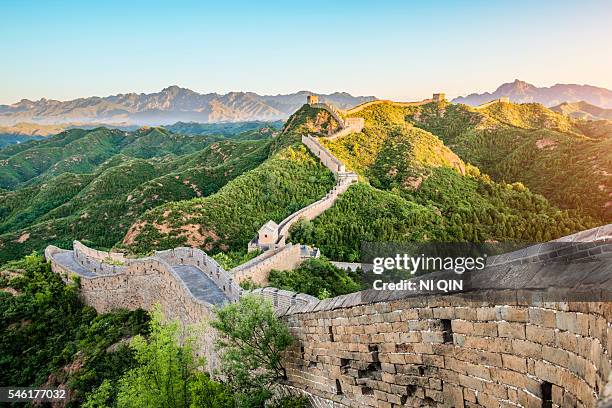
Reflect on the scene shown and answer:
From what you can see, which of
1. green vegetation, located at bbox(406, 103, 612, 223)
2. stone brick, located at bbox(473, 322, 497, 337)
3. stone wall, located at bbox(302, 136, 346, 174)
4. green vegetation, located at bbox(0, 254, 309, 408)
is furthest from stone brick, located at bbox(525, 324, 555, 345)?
green vegetation, located at bbox(406, 103, 612, 223)

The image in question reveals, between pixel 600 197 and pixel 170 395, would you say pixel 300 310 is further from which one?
pixel 600 197

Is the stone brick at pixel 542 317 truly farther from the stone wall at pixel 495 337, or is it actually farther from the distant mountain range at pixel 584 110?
the distant mountain range at pixel 584 110

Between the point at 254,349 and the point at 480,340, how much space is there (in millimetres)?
5724

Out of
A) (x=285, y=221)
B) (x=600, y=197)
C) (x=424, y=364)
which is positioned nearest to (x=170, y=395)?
(x=424, y=364)

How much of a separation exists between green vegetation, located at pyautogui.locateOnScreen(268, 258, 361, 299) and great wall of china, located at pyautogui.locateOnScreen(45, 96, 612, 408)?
15.2m

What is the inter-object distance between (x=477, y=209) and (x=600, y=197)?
12.7 metres

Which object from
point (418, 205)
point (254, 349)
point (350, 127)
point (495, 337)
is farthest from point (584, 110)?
point (495, 337)

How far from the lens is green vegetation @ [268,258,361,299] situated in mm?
24516

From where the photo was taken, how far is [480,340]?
4.84 m

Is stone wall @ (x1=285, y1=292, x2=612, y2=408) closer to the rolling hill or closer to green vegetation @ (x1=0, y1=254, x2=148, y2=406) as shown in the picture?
green vegetation @ (x1=0, y1=254, x2=148, y2=406)

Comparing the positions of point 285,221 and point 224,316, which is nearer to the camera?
point 224,316

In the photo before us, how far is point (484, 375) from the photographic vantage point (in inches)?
189

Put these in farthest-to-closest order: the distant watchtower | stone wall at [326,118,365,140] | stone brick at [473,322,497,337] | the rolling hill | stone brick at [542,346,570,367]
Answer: the distant watchtower
stone wall at [326,118,365,140]
the rolling hill
stone brick at [473,322,497,337]
stone brick at [542,346,570,367]

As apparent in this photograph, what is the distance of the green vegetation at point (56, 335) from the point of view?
17391 millimetres
